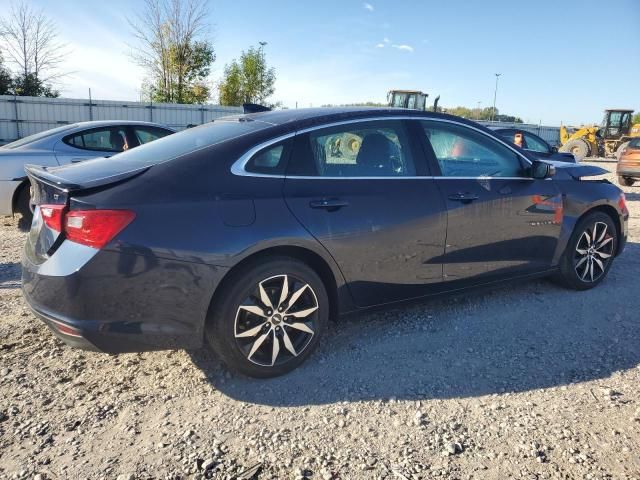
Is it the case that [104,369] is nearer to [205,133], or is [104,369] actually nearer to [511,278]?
[205,133]

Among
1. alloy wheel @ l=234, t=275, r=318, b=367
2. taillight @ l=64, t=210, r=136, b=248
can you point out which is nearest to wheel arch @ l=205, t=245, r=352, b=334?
alloy wheel @ l=234, t=275, r=318, b=367

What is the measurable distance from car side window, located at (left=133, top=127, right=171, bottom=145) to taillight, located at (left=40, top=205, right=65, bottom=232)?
5.03 meters

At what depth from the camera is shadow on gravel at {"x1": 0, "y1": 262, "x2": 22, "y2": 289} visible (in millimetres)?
4706

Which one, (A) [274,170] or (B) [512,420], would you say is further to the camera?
(A) [274,170]

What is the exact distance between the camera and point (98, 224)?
257cm

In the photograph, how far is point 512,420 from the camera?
2.73m

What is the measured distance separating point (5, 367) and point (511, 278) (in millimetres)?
3829

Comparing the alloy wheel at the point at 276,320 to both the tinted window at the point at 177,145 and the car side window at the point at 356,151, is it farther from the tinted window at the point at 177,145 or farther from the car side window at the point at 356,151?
the tinted window at the point at 177,145

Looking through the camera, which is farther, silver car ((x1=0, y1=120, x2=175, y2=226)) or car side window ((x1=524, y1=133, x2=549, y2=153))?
car side window ((x1=524, y1=133, x2=549, y2=153))

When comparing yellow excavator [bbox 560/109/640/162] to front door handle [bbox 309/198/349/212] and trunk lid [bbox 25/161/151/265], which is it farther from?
trunk lid [bbox 25/161/151/265]

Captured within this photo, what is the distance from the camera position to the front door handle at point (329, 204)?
124 inches

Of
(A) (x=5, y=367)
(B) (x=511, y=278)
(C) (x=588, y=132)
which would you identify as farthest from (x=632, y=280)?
(C) (x=588, y=132)

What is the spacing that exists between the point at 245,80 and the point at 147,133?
97.4ft

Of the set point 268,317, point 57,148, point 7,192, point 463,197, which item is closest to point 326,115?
point 463,197
